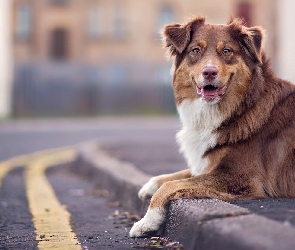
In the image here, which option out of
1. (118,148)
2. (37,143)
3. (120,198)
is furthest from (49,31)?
(120,198)

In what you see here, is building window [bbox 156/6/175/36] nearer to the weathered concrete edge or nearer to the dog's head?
the weathered concrete edge

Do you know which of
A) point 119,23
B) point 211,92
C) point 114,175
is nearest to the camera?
point 211,92

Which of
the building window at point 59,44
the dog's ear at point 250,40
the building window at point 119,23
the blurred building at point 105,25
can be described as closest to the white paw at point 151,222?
the dog's ear at point 250,40

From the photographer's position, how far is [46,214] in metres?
7.43

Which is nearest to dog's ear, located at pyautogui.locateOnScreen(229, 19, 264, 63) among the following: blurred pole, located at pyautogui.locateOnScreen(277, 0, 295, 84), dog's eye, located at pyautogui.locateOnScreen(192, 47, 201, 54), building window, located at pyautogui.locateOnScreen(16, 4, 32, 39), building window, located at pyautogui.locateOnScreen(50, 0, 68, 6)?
dog's eye, located at pyautogui.locateOnScreen(192, 47, 201, 54)

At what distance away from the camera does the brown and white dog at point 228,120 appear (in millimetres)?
6102

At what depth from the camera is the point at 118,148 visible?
45.6 feet

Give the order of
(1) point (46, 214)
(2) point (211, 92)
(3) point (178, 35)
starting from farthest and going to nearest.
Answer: (1) point (46, 214), (3) point (178, 35), (2) point (211, 92)

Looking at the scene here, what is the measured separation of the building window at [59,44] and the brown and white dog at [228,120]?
4766 cm

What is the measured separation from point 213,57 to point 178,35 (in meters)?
0.50

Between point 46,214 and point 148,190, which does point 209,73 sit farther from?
point 46,214

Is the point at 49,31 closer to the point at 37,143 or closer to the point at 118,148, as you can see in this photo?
the point at 37,143

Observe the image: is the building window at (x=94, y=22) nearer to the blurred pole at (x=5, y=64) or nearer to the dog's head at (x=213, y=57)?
the blurred pole at (x=5, y=64)

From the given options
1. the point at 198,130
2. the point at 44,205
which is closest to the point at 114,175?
the point at 44,205
